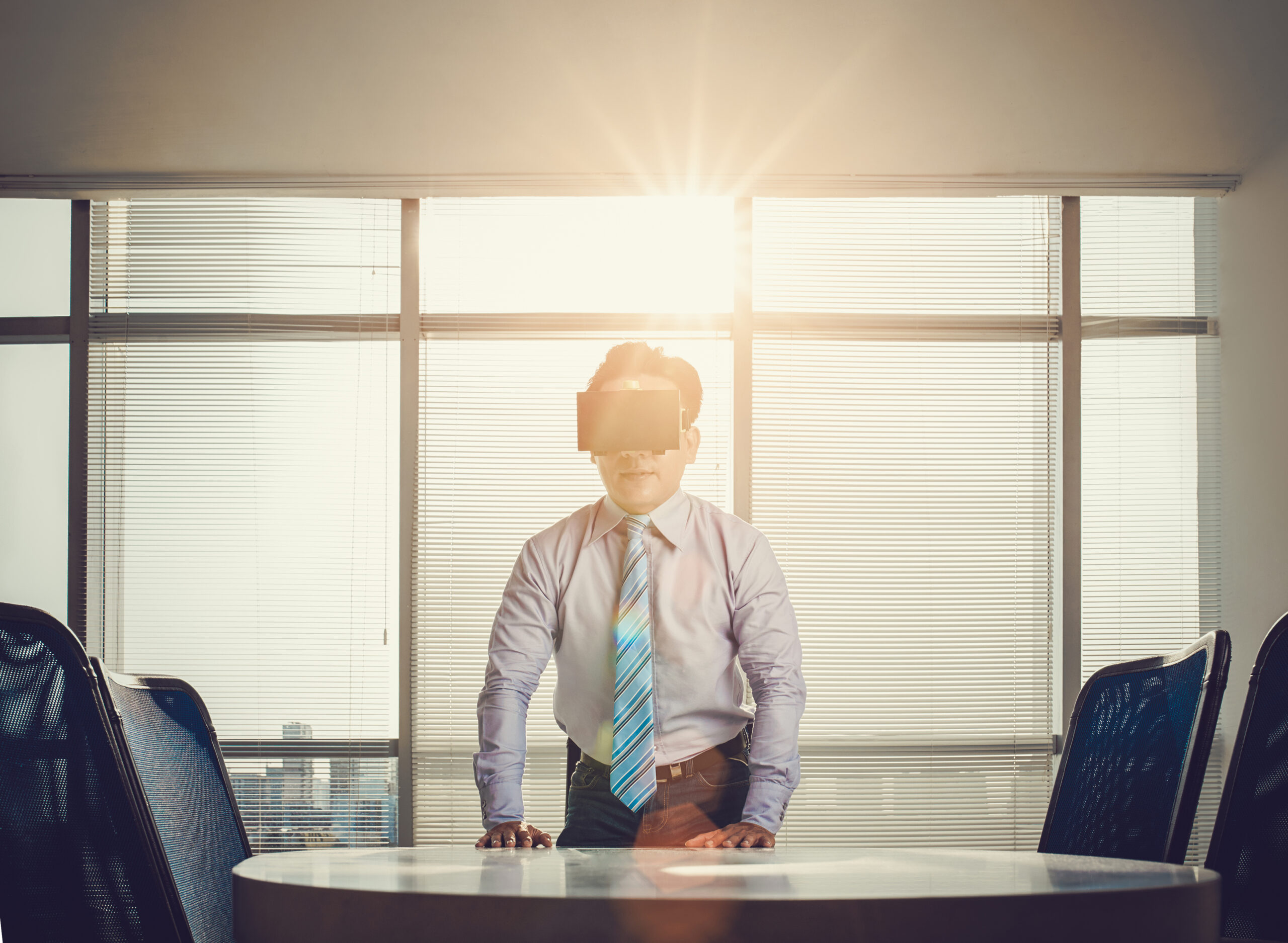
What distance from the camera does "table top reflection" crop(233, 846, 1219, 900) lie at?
96 cm

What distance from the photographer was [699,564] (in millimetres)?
2318

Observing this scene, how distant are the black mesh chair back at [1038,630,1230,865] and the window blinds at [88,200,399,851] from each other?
2.67 m

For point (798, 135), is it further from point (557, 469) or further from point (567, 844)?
point (567, 844)

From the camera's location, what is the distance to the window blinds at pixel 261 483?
3709mm

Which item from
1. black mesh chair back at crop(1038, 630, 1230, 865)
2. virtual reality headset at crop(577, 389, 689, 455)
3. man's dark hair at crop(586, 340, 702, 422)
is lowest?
black mesh chair back at crop(1038, 630, 1230, 865)

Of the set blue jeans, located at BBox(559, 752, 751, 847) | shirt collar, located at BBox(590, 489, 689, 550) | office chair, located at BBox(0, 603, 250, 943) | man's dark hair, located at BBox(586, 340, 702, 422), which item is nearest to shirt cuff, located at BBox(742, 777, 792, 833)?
blue jeans, located at BBox(559, 752, 751, 847)

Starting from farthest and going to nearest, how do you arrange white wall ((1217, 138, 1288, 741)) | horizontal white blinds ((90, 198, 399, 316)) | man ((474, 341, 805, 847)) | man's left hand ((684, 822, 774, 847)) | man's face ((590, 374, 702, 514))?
horizontal white blinds ((90, 198, 399, 316)) < white wall ((1217, 138, 1288, 741)) < man's face ((590, 374, 702, 514)) < man ((474, 341, 805, 847)) < man's left hand ((684, 822, 774, 847))

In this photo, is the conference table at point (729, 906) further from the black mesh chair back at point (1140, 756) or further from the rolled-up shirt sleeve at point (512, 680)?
the rolled-up shirt sleeve at point (512, 680)

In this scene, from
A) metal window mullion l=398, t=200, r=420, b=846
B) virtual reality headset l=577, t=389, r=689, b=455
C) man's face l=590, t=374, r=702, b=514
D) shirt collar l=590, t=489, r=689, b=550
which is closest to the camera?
virtual reality headset l=577, t=389, r=689, b=455

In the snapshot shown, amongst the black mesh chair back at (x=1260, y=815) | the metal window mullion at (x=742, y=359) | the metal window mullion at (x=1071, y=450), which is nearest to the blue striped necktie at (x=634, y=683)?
the black mesh chair back at (x=1260, y=815)

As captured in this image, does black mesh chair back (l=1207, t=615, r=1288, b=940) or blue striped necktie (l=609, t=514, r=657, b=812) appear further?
blue striped necktie (l=609, t=514, r=657, b=812)

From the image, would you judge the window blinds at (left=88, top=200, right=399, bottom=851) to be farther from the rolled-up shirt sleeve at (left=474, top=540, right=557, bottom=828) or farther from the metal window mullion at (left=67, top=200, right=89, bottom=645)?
the rolled-up shirt sleeve at (left=474, top=540, right=557, bottom=828)

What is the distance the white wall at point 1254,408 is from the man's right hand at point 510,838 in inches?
120

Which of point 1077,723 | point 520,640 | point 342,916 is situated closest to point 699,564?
point 520,640
